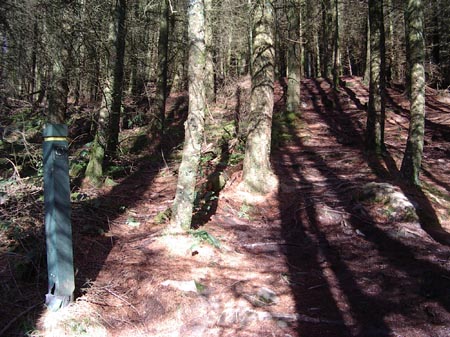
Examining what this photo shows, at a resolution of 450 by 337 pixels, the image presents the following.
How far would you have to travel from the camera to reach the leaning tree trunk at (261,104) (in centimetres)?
845

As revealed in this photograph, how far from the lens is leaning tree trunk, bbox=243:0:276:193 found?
845 cm

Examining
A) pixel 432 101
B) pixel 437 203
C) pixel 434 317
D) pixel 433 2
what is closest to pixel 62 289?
pixel 434 317

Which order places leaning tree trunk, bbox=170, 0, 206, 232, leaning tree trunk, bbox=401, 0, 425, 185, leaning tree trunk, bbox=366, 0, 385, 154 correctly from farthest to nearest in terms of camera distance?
leaning tree trunk, bbox=366, 0, 385, 154 < leaning tree trunk, bbox=401, 0, 425, 185 < leaning tree trunk, bbox=170, 0, 206, 232

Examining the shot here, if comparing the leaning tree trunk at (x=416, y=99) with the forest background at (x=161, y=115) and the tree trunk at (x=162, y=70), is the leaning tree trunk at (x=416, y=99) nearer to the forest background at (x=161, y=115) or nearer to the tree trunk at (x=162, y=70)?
the forest background at (x=161, y=115)

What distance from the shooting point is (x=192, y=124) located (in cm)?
579

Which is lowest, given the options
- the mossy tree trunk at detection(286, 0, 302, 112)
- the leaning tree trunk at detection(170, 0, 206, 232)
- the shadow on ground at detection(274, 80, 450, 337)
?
the shadow on ground at detection(274, 80, 450, 337)

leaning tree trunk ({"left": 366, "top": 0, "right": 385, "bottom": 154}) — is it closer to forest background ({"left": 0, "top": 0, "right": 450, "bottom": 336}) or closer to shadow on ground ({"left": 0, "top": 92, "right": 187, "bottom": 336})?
forest background ({"left": 0, "top": 0, "right": 450, "bottom": 336})

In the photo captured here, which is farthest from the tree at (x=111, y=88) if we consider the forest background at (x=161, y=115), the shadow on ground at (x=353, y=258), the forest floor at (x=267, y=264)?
the shadow on ground at (x=353, y=258)

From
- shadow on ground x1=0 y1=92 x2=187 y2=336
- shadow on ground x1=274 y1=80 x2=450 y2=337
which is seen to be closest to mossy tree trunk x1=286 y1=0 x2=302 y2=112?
shadow on ground x1=274 y1=80 x2=450 y2=337

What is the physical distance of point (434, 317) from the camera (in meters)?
3.91

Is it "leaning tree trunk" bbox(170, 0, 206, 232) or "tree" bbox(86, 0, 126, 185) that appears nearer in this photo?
"leaning tree trunk" bbox(170, 0, 206, 232)

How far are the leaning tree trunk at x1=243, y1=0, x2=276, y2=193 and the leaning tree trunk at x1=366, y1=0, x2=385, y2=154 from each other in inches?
148

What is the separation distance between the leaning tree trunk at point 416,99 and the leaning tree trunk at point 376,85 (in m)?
1.42

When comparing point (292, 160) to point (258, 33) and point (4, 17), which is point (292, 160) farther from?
point (4, 17)
